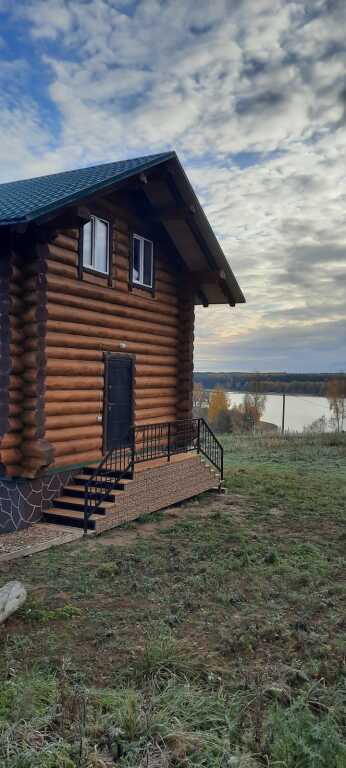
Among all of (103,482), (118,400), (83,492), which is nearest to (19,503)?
(83,492)

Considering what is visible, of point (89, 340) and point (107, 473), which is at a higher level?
point (89, 340)

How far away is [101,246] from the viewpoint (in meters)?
11.3

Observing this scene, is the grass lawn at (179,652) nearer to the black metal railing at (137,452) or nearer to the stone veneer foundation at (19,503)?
the black metal railing at (137,452)

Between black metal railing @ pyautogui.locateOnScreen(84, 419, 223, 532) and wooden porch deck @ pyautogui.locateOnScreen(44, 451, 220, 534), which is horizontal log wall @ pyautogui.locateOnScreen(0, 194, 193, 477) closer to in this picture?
black metal railing @ pyautogui.locateOnScreen(84, 419, 223, 532)

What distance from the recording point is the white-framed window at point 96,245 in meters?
10.8

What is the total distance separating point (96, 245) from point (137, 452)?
5.06m

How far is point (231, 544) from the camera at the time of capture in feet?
28.7

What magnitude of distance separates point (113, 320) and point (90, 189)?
10.6ft

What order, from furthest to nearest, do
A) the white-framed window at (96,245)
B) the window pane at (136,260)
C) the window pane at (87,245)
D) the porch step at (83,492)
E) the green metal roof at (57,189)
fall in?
1. the window pane at (136,260)
2. the white-framed window at (96,245)
3. the window pane at (87,245)
4. the porch step at (83,492)
5. the green metal roof at (57,189)

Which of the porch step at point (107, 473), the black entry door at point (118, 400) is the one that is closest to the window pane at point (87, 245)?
the black entry door at point (118, 400)

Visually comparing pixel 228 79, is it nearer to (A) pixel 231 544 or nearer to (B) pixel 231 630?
(A) pixel 231 544

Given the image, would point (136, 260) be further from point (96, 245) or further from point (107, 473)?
point (107, 473)

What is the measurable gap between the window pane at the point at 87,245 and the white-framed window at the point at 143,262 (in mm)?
1694

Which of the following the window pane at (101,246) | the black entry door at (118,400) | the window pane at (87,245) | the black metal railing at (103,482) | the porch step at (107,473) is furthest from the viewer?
the black entry door at (118,400)
